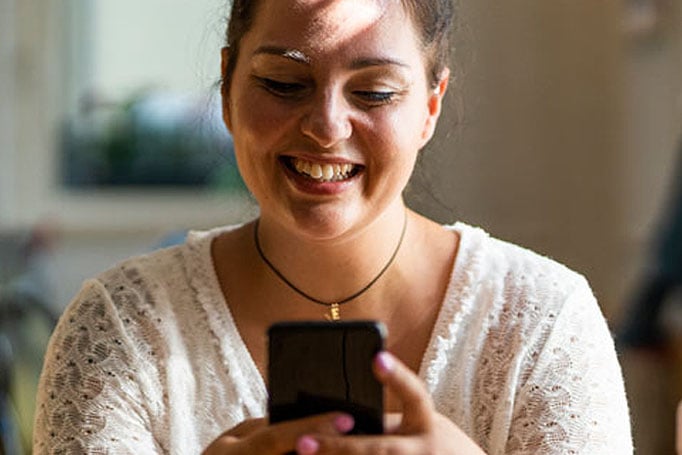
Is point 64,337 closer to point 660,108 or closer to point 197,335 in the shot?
point 197,335

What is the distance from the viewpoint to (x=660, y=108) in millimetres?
4879

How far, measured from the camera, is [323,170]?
1.41m

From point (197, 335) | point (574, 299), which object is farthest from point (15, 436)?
point (574, 299)

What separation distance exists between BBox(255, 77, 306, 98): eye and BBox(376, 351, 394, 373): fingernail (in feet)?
1.35

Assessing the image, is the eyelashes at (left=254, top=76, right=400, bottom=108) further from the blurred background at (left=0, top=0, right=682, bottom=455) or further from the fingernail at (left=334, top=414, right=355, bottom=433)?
the blurred background at (left=0, top=0, right=682, bottom=455)

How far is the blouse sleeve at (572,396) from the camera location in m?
1.44

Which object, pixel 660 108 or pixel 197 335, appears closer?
pixel 197 335

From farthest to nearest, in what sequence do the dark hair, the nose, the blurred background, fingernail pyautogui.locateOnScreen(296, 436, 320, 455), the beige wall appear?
1. the beige wall
2. the blurred background
3. the dark hair
4. the nose
5. fingernail pyautogui.locateOnScreen(296, 436, 320, 455)

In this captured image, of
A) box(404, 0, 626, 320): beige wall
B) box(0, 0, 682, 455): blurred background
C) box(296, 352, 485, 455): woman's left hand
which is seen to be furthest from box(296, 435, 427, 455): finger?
box(404, 0, 626, 320): beige wall

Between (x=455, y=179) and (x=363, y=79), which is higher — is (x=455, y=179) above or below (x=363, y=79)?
below

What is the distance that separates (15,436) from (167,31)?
8.16 ft

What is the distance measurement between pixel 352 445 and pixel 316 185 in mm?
400

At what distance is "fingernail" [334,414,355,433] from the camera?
1113mm

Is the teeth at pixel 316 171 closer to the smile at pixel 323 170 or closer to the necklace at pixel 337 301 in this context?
the smile at pixel 323 170
